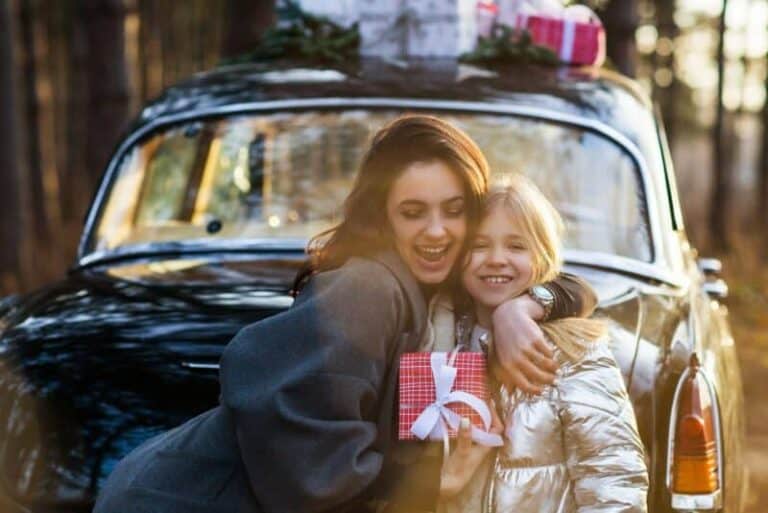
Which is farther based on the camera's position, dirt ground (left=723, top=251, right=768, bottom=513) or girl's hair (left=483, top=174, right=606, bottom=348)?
dirt ground (left=723, top=251, right=768, bottom=513)

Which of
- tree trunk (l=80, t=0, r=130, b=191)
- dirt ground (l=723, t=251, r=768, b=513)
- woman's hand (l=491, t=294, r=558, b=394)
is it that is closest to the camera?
woman's hand (l=491, t=294, r=558, b=394)

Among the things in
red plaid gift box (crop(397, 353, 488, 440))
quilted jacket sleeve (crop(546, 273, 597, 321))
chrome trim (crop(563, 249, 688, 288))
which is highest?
Result: quilted jacket sleeve (crop(546, 273, 597, 321))

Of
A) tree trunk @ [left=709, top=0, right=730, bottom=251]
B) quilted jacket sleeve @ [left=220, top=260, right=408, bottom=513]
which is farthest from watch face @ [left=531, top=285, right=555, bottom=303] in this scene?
tree trunk @ [left=709, top=0, right=730, bottom=251]

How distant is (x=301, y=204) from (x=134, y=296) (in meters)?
1.39

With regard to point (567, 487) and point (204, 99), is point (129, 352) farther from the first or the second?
point (204, 99)

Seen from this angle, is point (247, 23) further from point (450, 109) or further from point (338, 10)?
point (450, 109)

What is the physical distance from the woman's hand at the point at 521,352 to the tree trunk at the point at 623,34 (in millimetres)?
8974

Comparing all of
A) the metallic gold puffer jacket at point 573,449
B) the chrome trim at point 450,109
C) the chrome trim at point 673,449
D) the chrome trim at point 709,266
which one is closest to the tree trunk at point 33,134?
the chrome trim at point 450,109

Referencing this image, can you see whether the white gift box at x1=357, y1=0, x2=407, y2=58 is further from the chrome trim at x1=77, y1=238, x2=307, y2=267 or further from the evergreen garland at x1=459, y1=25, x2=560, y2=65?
the chrome trim at x1=77, y1=238, x2=307, y2=267

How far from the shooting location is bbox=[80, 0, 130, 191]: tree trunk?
Result: 41.7ft

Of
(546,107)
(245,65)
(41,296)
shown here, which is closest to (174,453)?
(41,296)

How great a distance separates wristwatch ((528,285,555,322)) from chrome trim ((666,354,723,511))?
0.78 meters

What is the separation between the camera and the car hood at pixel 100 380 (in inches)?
146

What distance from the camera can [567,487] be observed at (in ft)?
10.1
